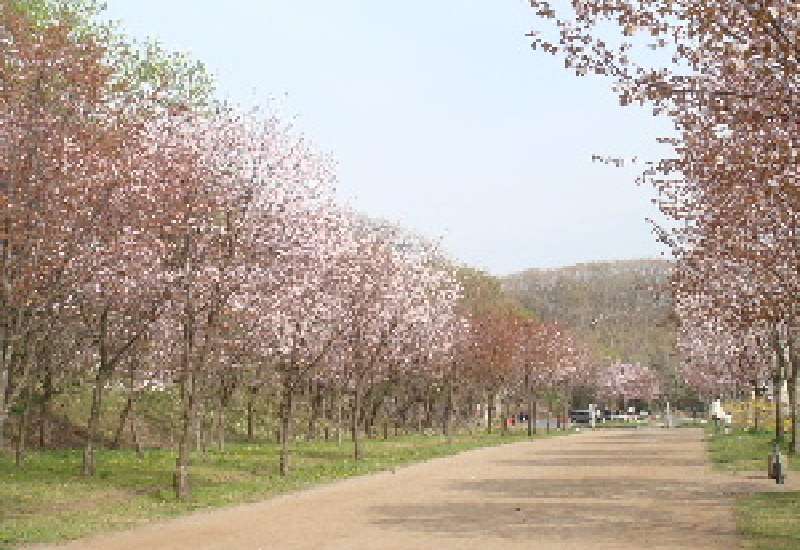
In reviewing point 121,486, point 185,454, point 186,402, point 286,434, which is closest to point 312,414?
point 286,434

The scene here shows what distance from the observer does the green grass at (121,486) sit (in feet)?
69.2

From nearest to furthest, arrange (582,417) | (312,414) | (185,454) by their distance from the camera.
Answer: (185,454) → (312,414) → (582,417)

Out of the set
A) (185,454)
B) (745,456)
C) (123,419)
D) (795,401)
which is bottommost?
(745,456)

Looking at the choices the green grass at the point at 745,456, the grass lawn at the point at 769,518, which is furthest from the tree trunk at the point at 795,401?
the grass lawn at the point at 769,518

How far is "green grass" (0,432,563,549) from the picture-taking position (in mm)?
21078

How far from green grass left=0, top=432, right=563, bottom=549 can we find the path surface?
3.76 ft

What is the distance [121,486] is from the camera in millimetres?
26578

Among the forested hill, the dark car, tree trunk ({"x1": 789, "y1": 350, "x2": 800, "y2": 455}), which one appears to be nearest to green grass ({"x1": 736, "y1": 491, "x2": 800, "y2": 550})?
tree trunk ({"x1": 789, "y1": 350, "x2": 800, "y2": 455})

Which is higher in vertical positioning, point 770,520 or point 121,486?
point 770,520

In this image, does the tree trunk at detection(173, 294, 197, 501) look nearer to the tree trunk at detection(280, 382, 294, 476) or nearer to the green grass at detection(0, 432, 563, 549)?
the green grass at detection(0, 432, 563, 549)

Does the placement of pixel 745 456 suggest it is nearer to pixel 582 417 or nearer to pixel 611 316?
pixel 582 417

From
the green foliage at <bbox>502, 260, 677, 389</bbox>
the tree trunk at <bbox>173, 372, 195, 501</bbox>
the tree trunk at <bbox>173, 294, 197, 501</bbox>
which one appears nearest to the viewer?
the tree trunk at <bbox>173, 372, 195, 501</bbox>

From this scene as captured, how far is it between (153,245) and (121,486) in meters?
6.61

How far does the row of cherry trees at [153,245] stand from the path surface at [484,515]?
183 inches
